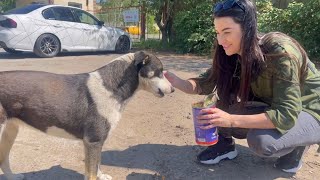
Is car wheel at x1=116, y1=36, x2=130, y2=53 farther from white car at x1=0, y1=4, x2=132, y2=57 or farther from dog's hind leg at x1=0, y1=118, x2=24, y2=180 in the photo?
dog's hind leg at x1=0, y1=118, x2=24, y2=180

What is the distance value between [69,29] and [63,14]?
1.95 feet

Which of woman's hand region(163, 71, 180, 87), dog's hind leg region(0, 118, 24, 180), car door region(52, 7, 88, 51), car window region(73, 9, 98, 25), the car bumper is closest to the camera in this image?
dog's hind leg region(0, 118, 24, 180)

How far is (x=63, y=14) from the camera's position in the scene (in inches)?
452

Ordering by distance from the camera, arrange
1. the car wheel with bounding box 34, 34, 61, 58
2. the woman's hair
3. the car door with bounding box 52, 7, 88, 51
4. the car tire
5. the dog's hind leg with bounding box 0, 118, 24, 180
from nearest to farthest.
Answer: the woman's hair → the dog's hind leg with bounding box 0, 118, 24, 180 → the car wheel with bounding box 34, 34, 61, 58 → the car door with bounding box 52, 7, 88, 51 → the car tire

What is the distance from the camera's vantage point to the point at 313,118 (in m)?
3.21

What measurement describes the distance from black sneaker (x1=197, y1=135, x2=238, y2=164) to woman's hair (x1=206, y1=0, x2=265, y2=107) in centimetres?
49

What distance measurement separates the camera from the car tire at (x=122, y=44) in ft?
42.8

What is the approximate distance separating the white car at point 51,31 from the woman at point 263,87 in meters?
8.41

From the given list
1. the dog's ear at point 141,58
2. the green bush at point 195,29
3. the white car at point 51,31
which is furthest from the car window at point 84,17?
the dog's ear at point 141,58

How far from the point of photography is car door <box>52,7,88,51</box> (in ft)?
36.9

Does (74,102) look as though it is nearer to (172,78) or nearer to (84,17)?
(172,78)

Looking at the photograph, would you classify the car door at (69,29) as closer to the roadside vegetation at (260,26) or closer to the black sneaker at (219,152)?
the roadside vegetation at (260,26)

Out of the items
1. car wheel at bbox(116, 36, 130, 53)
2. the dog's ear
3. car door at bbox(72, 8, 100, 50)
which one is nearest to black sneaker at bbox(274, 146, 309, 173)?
the dog's ear

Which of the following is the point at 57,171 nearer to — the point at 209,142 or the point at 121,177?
the point at 121,177
